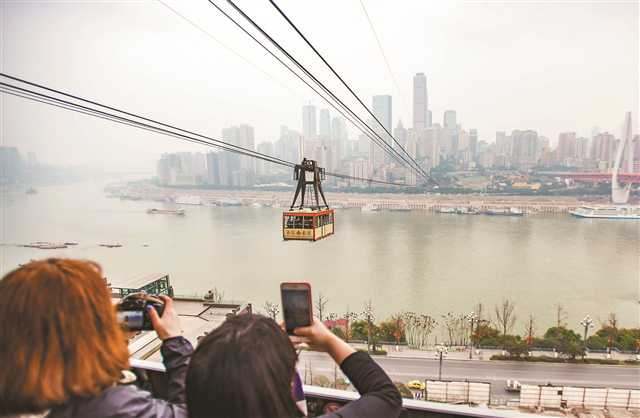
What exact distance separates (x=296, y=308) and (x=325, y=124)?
17654mm

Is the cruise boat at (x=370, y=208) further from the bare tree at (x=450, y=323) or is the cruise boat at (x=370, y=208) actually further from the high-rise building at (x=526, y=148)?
the bare tree at (x=450, y=323)

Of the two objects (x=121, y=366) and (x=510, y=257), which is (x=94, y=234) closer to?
(x=510, y=257)

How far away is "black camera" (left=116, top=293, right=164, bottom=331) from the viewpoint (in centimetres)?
30

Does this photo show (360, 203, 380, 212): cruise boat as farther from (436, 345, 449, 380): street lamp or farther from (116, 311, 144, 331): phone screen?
(116, 311, 144, 331): phone screen

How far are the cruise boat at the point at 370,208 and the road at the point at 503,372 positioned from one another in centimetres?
1241

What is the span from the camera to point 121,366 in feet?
0.75

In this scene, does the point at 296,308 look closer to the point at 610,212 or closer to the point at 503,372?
the point at 503,372

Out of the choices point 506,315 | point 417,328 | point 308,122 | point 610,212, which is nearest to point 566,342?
point 506,315

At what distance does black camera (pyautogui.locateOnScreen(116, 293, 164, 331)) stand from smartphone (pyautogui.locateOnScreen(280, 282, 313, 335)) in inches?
4.6

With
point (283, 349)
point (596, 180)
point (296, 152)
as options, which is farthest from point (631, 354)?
point (596, 180)

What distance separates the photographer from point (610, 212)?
14148mm

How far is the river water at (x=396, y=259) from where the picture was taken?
641 cm

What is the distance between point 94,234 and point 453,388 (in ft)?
40.9

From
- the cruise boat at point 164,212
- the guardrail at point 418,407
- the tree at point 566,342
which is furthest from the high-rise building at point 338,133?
the guardrail at point 418,407
